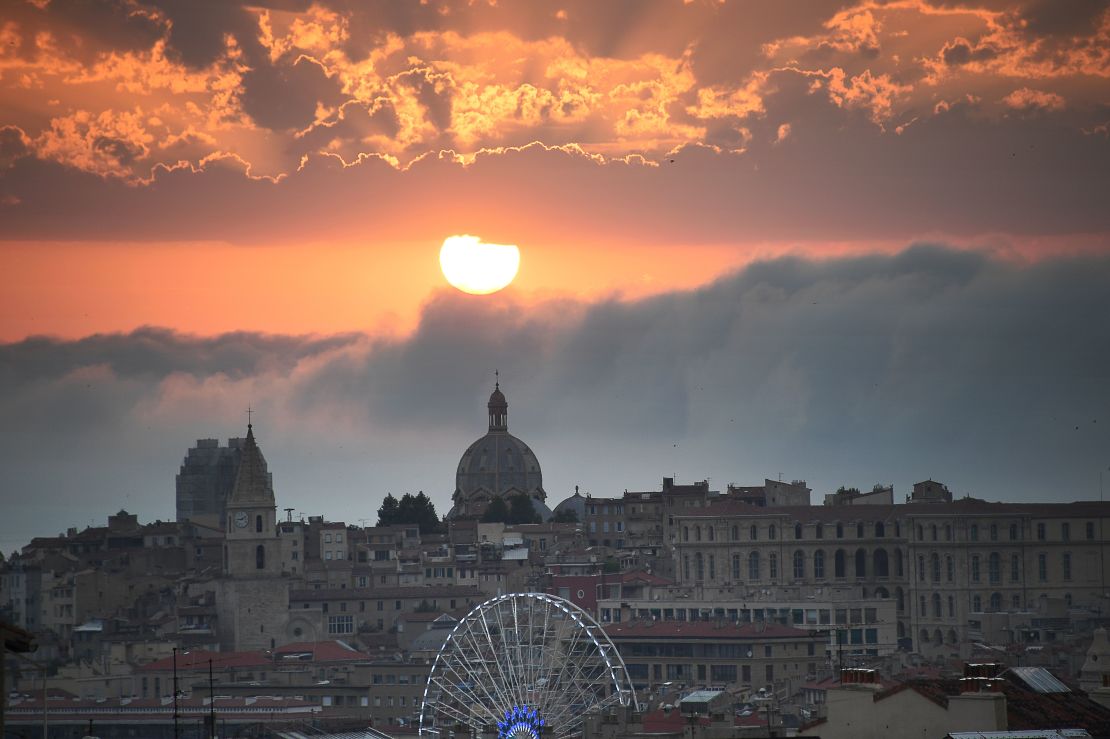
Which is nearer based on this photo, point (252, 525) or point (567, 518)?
point (252, 525)

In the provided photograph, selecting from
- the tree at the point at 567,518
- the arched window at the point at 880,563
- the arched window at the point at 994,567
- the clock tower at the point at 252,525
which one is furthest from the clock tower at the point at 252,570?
the tree at the point at 567,518

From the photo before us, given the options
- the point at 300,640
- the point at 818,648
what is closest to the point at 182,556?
the point at 300,640

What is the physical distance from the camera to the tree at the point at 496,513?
191m

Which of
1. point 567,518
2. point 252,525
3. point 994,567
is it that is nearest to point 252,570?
point 252,525

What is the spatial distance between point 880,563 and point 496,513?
150 ft

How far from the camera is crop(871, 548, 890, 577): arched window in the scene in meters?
153

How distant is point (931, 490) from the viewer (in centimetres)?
16575

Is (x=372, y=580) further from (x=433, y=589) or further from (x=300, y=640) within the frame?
(x=300, y=640)

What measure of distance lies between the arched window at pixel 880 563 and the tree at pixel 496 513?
3951 cm

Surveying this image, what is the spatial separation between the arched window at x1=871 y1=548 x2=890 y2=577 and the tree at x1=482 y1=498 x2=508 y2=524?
3951 cm

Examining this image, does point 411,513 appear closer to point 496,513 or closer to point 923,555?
point 496,513

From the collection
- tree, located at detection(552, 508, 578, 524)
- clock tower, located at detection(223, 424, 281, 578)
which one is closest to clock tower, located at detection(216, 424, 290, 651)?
clock tower, located at detection(223, 424, 281, 578)

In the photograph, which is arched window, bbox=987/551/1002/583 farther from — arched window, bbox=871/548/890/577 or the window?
the window

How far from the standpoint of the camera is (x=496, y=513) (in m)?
194
